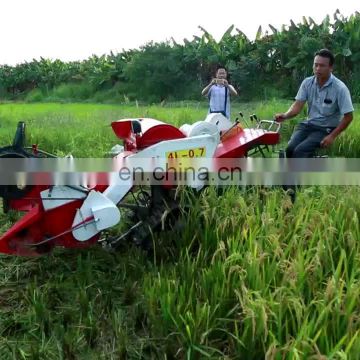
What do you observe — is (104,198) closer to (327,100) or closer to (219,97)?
(327,100)

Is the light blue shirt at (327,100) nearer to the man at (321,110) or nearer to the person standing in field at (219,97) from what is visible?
the man at (321,110)

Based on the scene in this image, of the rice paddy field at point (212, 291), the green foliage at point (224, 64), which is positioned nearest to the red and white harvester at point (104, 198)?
the rice paddy field at point (212, 291)

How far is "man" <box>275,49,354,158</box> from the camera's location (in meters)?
4.38

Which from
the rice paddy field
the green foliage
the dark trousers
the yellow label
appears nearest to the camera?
the rice paddy field

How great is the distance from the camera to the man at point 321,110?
4.38 m

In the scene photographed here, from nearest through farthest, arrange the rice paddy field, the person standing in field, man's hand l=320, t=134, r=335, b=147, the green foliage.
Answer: the rice paddy field < man's hand l=320, t=134, r=335, b=147 < the person standing in field < the green foliage

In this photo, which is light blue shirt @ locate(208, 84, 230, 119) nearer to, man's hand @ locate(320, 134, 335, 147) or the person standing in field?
the person standing in field

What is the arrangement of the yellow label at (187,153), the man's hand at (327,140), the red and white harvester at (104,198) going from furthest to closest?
the man's hand at (327,140)
the yellow label at (187,153)
the red and white harvester at (104,198)

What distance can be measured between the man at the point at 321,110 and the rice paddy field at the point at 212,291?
97 cm

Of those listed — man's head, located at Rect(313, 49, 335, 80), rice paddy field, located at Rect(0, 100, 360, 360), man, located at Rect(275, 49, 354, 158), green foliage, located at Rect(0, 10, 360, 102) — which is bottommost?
rice paddy field, located at Rect(0, 100, 360, 360)

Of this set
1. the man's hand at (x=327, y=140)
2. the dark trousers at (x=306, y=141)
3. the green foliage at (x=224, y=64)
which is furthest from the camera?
the green foliage at (x=224, y=64)

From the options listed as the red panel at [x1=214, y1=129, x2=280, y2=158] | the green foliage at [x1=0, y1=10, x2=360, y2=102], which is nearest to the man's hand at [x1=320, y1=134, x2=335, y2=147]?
the red panel at [x1=214, y1=129, x2=280, y2=158]

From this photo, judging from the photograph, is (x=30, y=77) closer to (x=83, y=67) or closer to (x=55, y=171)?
(x=83, y=67)

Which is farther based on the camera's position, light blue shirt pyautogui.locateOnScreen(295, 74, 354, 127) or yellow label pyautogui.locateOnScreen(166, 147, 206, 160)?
light blue shirt pyautogui.locateOnScreen(295, 74, 354, 127)
